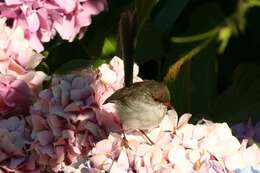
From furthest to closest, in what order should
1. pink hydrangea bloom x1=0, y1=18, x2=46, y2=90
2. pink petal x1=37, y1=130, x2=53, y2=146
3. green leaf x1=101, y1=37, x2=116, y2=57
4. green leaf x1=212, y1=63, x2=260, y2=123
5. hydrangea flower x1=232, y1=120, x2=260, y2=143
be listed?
green leaf x1=101, y1=37, x2=116, y2=57 → green leaf x1=212, y1=63, x2=260, y2=123 → hydrangea flower x1=232, y1=120, x2=260, y2=143 → pink hydrangea bloom x1=0, y1=18, x2=46, y2=90 → pink petal x1=37, y1=130, x2=53, y2=146

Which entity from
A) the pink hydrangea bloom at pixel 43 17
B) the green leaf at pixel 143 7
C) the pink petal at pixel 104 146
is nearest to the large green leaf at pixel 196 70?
the green leaf at pixel 143 7

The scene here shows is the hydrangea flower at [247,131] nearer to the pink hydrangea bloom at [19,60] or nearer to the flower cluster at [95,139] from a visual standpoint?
the flower cluster at [95,139]

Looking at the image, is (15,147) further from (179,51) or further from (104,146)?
(179,51)

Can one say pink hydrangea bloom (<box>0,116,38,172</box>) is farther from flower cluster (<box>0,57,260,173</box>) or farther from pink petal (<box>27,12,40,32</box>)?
pink petal (<box>27,12,40,32</box>)

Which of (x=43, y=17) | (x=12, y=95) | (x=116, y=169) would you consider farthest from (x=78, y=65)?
(x=116, y=169)

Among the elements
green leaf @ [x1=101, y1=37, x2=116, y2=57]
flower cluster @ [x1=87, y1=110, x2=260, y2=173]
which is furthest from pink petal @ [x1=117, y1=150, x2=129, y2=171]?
green leaf @ [x1=101, y1=37, x2=116, y2=57]

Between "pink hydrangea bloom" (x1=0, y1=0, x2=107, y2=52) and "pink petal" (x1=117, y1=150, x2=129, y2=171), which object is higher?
"pink hydrangea bloom" (x1=0, y1=0, x2=107, y2=52)
